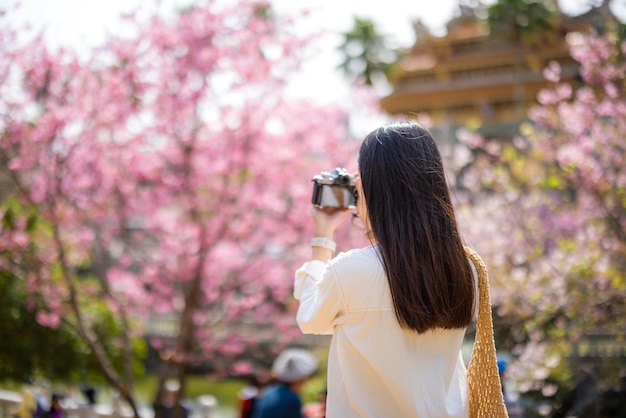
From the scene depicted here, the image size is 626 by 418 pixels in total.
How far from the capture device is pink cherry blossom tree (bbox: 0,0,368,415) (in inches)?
256

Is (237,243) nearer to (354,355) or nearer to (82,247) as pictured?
(82,247)

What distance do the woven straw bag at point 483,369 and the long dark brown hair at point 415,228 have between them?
0.25 ft

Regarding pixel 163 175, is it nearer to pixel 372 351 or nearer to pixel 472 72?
pixel 372 351

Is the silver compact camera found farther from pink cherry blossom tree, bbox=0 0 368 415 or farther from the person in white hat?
pink cherry blossom tree, bbox=0 0 368 415

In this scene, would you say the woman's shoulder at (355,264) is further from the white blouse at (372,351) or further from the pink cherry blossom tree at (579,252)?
the pink cherry blossom tree at (579,252)

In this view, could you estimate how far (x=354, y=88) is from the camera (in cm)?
1038

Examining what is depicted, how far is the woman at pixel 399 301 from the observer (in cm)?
172

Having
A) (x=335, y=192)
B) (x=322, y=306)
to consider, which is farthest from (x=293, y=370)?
(x=322, y=306)

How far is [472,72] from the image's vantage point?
28.6 meters

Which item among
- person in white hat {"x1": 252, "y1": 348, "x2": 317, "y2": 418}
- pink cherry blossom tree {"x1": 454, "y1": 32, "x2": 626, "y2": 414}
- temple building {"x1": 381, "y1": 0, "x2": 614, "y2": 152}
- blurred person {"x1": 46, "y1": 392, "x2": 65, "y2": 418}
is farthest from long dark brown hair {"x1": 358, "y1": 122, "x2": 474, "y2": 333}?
temple building {"x1": 381, "y1": 0, "x2": 614, "y2": 152}

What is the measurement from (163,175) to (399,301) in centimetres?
611

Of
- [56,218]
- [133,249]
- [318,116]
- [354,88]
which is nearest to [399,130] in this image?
[56,218]

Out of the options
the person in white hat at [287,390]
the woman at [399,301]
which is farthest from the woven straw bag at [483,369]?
the person in white hat at [287,390]

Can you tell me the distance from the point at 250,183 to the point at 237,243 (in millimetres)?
762
